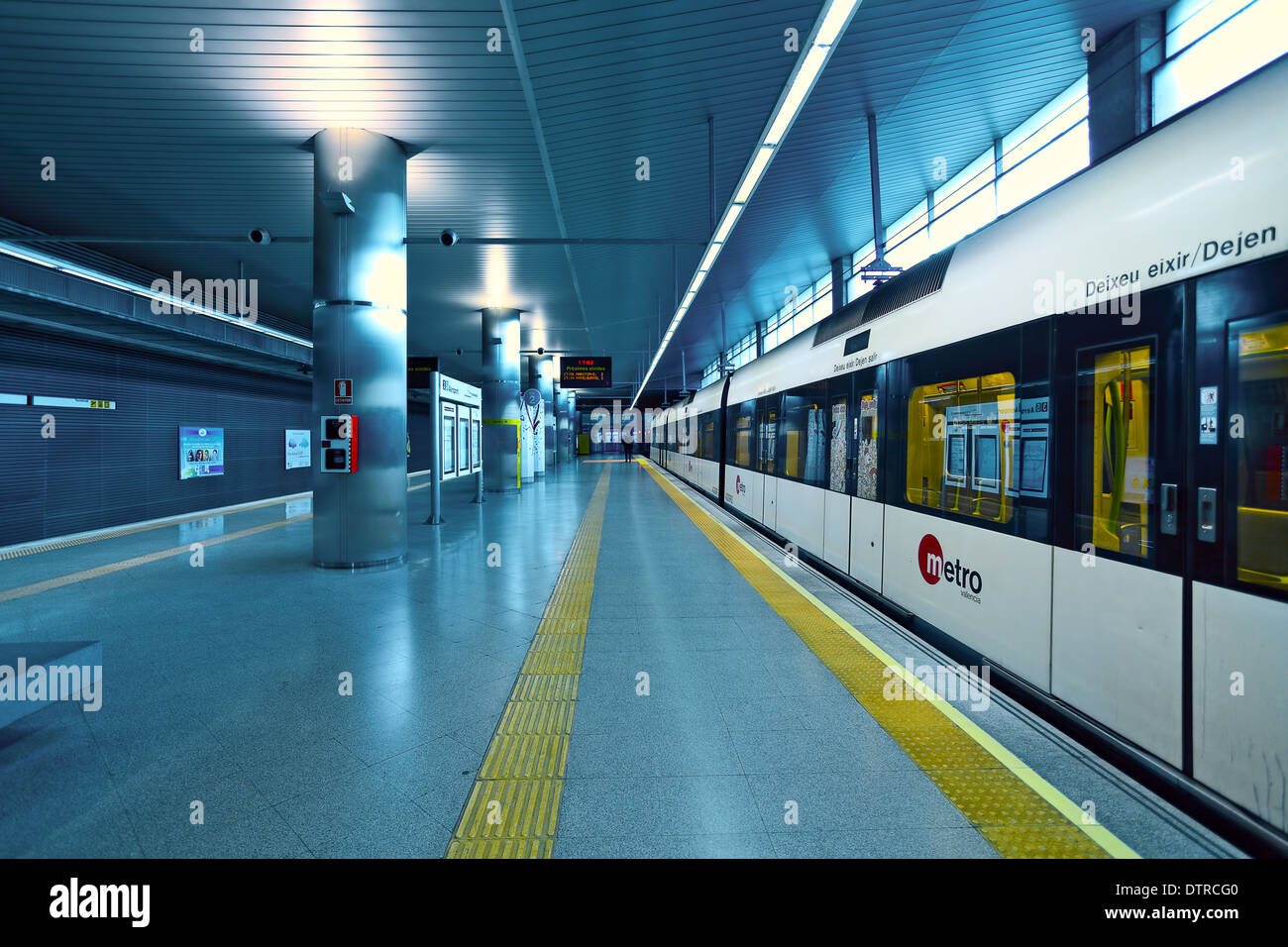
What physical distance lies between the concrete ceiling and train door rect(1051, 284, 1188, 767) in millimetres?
3868

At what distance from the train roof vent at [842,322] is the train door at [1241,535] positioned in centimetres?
353

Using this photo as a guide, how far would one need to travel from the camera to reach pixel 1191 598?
2285 millimetres

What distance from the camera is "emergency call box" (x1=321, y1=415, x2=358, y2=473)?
648cm

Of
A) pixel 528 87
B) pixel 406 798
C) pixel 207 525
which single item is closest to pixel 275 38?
pixel 528 87

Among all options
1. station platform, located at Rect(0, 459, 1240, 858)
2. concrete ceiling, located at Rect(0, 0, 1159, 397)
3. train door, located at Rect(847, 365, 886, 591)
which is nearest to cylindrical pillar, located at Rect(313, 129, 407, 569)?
concrete ceiling, located at Rect(0, 0, 1159, 397)

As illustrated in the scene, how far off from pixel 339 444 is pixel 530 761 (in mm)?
5037

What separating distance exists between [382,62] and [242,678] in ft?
16.8

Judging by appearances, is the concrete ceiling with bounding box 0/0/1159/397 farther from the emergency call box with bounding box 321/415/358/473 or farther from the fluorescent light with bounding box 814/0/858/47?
the emergency call box with bounding box 321/415/358/473

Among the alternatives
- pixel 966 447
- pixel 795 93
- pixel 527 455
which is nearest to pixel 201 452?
pixel 527 455

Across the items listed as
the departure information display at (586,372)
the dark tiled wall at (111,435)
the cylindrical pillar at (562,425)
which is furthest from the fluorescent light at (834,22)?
the cylindrical pillar at (562,425)
